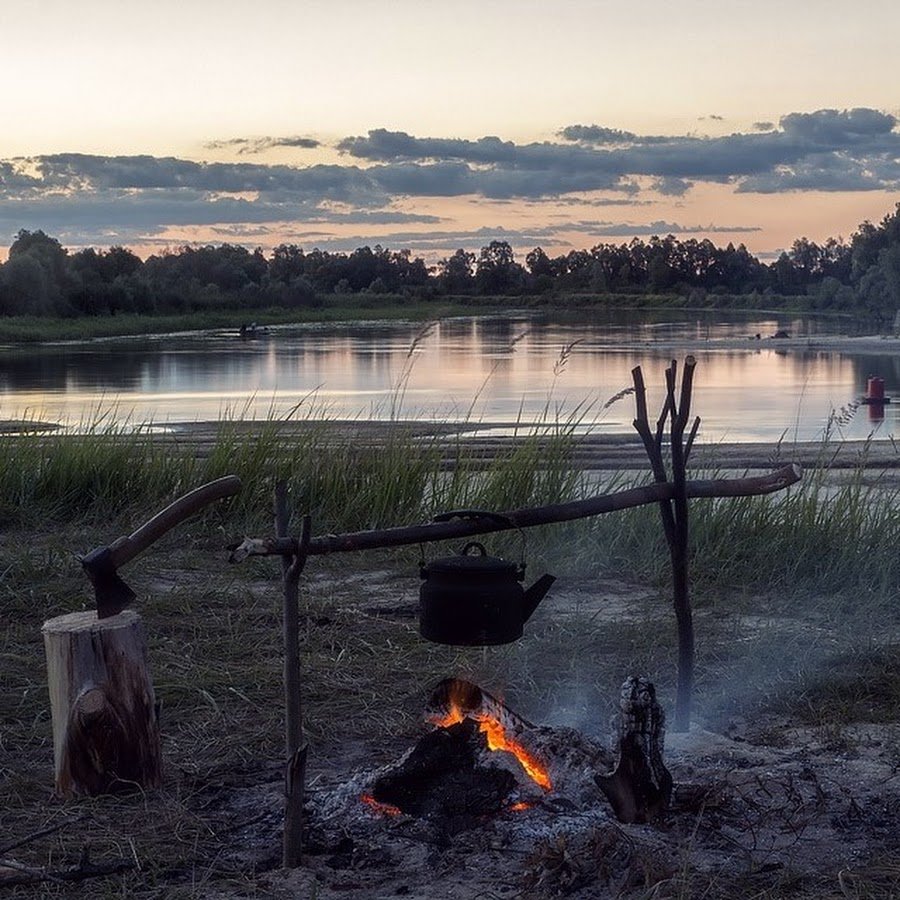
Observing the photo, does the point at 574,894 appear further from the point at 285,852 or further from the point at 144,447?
the point at 144,447

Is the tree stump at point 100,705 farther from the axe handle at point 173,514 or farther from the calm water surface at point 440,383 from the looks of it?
the calm water surface at point 440,383

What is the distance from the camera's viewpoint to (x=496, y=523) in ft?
12.4

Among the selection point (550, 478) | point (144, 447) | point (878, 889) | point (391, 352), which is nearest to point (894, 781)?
point (878, 889)

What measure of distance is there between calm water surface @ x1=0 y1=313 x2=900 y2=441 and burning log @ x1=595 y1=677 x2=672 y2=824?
20.5 ft

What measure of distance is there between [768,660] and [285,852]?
2996 mm

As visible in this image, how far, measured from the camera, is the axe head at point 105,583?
13.2 ft

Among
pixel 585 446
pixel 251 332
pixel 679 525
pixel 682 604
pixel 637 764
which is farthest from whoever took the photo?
pixel 251 332

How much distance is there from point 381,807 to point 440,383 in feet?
92.3

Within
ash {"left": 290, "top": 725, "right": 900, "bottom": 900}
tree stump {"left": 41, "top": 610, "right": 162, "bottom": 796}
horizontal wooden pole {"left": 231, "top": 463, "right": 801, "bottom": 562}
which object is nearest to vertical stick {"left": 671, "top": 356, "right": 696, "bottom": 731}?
horizontal wooden pole {"left": 231, "top": 463, "right": 801, "bottom": 562}

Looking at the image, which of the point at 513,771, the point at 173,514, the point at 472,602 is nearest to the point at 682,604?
the point at 513,771

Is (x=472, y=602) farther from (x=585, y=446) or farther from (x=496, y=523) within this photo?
(x=585, y=446)

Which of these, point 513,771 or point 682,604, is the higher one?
point 682,604

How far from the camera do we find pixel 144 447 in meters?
9.95

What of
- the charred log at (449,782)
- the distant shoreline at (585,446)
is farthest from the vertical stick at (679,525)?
the distant shoreline at (585,446)
